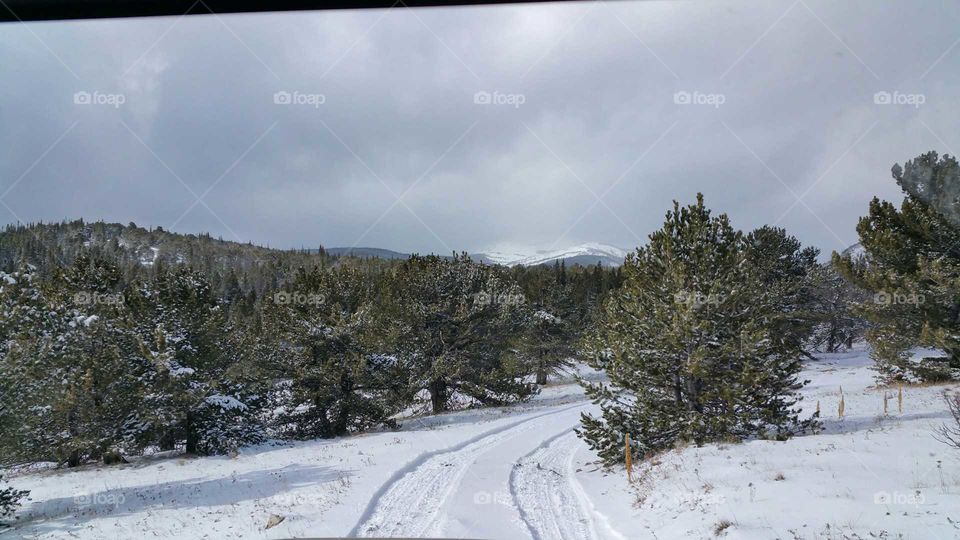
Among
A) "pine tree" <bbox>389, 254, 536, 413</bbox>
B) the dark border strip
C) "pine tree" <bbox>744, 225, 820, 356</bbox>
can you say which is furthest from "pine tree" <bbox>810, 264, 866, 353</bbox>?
the dark border strip

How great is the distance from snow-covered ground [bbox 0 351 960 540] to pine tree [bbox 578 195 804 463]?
0.89m

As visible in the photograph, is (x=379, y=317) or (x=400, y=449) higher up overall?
(x=379, y=317)

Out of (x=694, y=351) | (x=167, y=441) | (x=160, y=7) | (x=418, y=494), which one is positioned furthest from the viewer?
(x=167, y=441)

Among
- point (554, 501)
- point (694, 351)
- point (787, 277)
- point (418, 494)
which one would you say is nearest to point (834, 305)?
point (787, 277)

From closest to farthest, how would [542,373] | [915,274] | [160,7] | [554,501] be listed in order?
[160,7] → [554,501] → [915,274] → [542,373]

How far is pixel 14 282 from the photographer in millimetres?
12023

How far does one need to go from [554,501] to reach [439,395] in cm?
1800

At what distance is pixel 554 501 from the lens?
31.7 feet

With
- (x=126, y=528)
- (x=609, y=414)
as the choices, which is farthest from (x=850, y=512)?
(x=126, y=528)

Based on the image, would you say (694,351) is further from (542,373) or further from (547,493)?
(542,373)

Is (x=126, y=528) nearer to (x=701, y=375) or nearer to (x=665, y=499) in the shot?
(x=665, y=499)

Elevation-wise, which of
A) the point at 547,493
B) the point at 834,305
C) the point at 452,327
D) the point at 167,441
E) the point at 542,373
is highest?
the point at 834,305

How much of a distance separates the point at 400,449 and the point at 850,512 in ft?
39.9

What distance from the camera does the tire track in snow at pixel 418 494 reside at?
25.3ft
